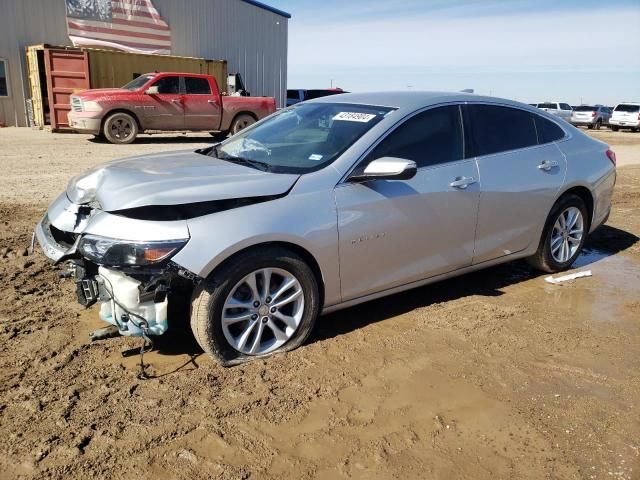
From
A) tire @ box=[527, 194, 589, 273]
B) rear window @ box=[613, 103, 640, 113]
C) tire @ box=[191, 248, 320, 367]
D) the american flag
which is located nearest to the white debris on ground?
tire @ box=[527, 194, 589, 273]

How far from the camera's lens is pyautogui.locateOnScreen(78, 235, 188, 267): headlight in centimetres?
304

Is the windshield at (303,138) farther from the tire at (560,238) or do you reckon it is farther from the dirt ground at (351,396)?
the tire at (560,238)

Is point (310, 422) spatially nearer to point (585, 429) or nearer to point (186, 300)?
point (186, 300)

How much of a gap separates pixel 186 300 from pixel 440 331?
181 cm

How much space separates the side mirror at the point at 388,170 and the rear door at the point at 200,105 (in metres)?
12.7

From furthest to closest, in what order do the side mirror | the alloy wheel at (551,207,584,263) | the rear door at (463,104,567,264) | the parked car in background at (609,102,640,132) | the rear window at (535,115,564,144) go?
the parked car in background at (609,102,640,132) → the alloy wheel at (551,207,584,263) → the rear window at (535,115,564,144) → the rear door at (463,104,567,264) → the side mirror

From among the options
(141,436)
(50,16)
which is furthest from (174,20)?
(141,436)

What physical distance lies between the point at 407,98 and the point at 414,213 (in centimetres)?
101

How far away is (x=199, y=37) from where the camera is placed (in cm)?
2377

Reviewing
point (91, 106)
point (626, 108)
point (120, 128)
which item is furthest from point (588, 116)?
point (91, 106)

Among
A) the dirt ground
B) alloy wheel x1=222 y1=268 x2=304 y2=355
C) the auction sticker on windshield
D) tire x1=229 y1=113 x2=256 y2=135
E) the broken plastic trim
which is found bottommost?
the dirt ground

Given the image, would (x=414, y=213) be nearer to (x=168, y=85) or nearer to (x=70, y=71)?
(x=168, y=85)

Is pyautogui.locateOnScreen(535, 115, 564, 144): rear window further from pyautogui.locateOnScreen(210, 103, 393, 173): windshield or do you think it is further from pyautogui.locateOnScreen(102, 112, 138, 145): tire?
pyautogui.locateOnScreen(102, 112, 138, 145): tire

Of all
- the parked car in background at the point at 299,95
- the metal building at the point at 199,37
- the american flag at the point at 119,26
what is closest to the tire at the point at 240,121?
the american flag at the point at 119,26
